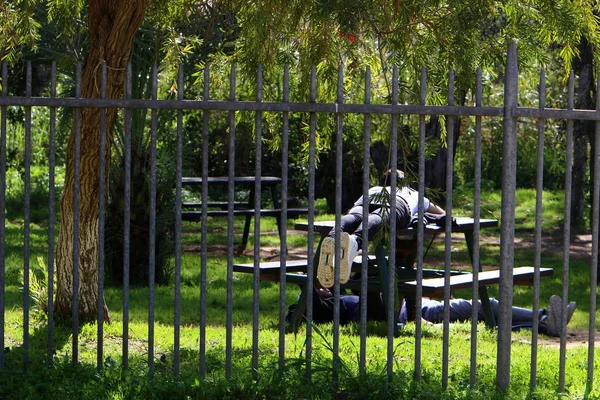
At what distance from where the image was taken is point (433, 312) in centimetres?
803

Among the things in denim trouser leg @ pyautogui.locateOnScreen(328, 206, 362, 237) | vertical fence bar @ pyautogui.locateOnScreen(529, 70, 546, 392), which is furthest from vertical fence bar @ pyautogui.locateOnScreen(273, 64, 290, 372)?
denim trouser leg @ pyautogui.locateOnScreen(328, 206, 362, 237)

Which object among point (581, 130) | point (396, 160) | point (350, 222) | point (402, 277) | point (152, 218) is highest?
point (581, 130)

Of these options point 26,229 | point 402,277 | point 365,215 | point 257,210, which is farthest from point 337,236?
point 402,277

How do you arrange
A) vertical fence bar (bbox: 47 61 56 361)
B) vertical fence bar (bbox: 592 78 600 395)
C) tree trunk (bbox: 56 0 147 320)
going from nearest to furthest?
1. vertical fence bar (bbox: 592 78 600 395)
2. vertical fence bar (bbox: 47 61 56 361)
3. tree trunk (bbox: 56 0 147 320)

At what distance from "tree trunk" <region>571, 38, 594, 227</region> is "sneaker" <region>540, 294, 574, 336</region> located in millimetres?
4446

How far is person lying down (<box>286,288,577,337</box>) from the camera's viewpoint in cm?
752

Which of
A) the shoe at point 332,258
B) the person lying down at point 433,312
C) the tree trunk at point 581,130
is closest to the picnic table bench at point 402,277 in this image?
the person lying down at point 433,312

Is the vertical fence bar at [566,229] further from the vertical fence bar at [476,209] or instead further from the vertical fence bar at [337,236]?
the vertical fence bar at [337,236]

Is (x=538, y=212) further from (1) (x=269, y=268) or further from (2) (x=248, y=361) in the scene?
(1) (x=269, y=268)

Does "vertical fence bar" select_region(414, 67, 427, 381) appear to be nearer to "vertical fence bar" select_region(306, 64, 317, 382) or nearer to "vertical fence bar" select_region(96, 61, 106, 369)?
"vertical fence bar" select_region(306, 64, 317, 382)

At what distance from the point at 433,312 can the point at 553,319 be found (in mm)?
1037

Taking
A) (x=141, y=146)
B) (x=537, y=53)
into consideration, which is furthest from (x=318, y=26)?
(x=141, y=146)

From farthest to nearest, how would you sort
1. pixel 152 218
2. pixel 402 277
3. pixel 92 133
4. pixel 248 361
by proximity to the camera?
pixel 402 277
pixel 92 133
pixel 248 361
pixel 152 218

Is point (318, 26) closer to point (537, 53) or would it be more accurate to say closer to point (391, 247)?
point (537, 53)
